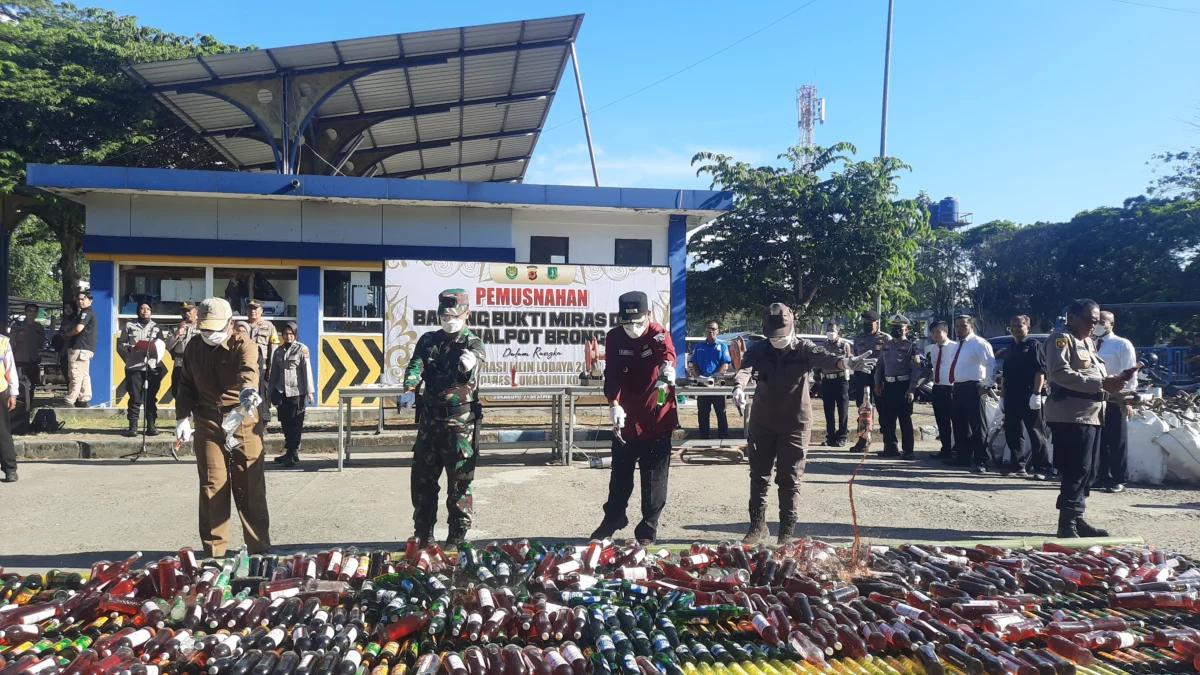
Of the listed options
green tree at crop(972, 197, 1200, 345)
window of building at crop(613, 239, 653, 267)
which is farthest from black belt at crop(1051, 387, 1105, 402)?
green tree at crop(972, 197, 1200, 345)

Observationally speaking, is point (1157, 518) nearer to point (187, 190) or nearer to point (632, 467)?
point (632, 467)

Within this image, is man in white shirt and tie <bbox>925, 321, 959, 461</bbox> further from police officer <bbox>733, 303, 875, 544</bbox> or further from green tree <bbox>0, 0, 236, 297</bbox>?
green tree <bbox>0, 0, 236, 297</bbox>

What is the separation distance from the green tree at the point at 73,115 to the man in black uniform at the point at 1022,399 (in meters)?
18.9

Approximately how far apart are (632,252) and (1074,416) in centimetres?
966

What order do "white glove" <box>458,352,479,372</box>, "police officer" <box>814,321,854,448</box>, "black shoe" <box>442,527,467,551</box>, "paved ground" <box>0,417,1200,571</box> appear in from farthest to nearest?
"police officer" <box>814,321,854,448</box> → "paved ground" <box>0,417,1200,571</box> → "black shoe" <box>442,527,467,551</box> → "white glove" <box>458,352,479,372</box>

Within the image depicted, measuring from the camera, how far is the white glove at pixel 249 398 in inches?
193

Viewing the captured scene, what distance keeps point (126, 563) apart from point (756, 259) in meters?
15.6

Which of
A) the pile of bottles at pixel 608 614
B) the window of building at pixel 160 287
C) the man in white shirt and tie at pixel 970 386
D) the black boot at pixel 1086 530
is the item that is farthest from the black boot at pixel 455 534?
the window of building at pixel 160 287

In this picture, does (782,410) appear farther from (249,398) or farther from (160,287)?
(160,287)

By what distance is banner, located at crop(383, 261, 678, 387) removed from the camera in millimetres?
11617

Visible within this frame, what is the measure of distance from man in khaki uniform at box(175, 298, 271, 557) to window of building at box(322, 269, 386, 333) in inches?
344

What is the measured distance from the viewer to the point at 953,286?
127ft

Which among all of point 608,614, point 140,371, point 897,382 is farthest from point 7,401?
point 897,382

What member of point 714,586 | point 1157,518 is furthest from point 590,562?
point 1157,518
